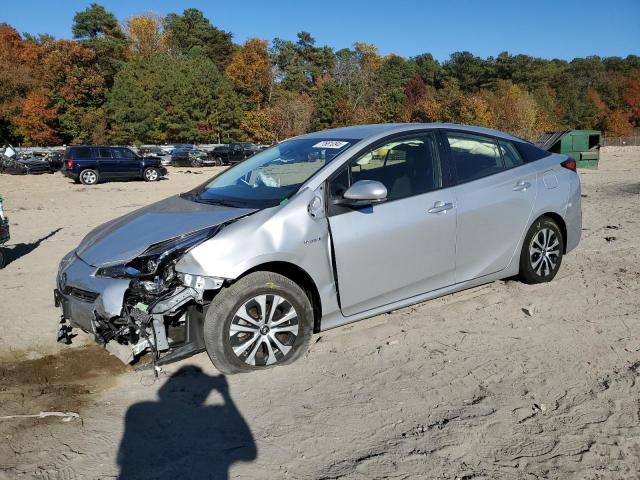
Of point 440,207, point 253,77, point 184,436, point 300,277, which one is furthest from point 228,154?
point 184,436

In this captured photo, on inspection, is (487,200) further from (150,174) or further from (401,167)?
(150,174)

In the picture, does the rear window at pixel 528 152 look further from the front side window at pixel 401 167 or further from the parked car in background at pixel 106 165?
the parked car in background at pixel 106 165

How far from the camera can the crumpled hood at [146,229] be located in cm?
397

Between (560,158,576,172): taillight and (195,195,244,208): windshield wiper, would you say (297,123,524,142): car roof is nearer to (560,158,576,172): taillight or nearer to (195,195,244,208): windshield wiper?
(560,158,576,172): taillight

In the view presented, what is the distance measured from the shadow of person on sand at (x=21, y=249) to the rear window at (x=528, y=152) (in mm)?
6938

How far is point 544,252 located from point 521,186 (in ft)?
2.67

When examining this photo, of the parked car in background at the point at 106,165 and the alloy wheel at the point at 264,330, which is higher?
the parked car in background at the point at 106,165

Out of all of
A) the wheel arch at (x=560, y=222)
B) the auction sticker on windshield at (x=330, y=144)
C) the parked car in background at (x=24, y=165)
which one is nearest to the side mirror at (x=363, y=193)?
the auction sticker on windshield at (x=330, y=144)

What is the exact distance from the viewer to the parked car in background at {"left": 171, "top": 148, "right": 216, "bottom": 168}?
127 feet

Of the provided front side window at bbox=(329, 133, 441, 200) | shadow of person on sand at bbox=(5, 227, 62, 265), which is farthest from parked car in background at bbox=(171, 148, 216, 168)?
front side window at bbox=(329, 133, 441, 200)

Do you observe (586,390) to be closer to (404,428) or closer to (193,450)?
(404,428)

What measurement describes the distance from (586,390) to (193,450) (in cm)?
246

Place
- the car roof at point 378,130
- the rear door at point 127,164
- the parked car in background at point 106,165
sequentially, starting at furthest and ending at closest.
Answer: the rear door at point 127,164
the parked car in background at point 106,165
the car roof at point 378,130

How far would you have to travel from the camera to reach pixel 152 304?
3.69 meters
